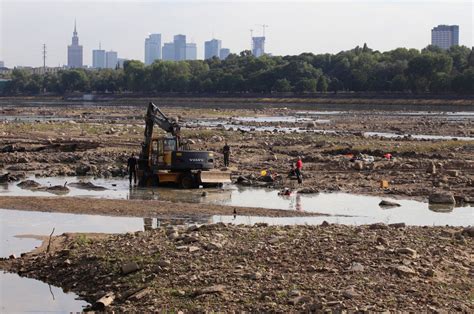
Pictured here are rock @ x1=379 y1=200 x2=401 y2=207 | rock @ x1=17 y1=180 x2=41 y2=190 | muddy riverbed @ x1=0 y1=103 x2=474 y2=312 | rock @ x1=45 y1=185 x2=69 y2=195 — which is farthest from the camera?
rock @ x1=17 y1=180 x2=41 y2=190

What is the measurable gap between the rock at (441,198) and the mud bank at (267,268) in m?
10.7

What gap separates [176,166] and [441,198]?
1028 cm

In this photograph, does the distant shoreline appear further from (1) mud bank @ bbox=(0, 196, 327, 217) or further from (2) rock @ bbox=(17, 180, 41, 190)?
(1) mud bank @ bbox=(0, 196, 327, 217)

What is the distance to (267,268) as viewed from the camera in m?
16.6

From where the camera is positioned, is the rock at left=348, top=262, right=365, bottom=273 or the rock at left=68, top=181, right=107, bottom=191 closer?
the rock at left=348, top=262, right=365, bottom=273

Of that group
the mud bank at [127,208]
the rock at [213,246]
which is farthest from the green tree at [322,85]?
the rock at [213,246]

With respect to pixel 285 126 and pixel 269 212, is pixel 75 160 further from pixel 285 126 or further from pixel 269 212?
pixel 285 126

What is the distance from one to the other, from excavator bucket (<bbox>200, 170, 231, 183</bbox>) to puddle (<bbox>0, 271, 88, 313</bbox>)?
16910 mm

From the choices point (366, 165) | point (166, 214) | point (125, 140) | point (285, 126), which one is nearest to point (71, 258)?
point (166, 214)

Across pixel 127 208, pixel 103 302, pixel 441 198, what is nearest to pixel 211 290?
pixel 103 302

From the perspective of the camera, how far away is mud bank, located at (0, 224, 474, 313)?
15.0 metres

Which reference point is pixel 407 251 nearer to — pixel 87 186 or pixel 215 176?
pixel 215 176

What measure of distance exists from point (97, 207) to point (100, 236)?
23.3ft

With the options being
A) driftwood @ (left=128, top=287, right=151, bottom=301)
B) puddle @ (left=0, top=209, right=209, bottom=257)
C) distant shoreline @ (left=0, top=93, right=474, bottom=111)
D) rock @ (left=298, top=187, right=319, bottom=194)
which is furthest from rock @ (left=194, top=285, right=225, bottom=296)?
distant shoreline @ (left=0, top=93, right=474, bottom=111)
